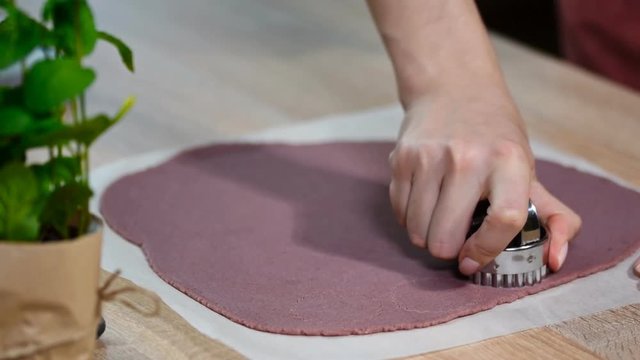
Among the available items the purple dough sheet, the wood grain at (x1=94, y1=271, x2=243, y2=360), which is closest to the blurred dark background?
the purple dough sheet

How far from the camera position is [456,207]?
2.63ft

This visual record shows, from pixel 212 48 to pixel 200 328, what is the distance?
0.65 meters

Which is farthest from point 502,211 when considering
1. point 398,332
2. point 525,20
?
point 525,20

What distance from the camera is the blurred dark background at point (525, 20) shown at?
95.3 inches

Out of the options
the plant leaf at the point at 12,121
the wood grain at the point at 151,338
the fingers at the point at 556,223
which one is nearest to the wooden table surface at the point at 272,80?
the wood grain at the point at 151,338

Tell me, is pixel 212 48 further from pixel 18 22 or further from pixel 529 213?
pixel 18 22

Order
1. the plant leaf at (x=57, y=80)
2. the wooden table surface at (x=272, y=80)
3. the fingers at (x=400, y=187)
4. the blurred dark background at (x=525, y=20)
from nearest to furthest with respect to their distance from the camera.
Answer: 1. the plant leaf at (x=57, y=80)
2. the fingers at (x=400, y=187)
3. the wooden table surface at (x=272, y=80)
4. the blurred dark background at (x=525, y=20)

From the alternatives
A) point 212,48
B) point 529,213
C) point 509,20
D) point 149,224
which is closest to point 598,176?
point 529,213

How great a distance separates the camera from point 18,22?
58 centimetres

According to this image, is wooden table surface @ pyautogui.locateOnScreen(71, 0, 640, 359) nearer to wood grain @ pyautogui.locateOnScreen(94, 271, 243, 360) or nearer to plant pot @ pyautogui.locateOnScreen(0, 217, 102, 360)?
wood grain @ pyautogui.locateOnScreen(94, 271, 243, 360)

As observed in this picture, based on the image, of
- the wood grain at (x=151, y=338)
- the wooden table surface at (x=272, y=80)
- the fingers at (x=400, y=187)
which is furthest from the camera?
the wooden table surface at (x=272, y=80)

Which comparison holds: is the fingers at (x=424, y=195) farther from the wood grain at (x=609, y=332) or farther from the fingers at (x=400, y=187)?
the wood grain at (x=609, y=332)

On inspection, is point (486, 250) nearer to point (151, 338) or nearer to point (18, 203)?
point (151, 338)

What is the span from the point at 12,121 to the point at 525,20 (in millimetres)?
2038
